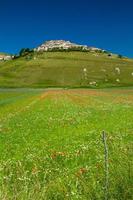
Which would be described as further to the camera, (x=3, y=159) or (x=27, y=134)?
(x=27, y=134)

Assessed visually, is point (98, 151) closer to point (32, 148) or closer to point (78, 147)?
point (78, 147)

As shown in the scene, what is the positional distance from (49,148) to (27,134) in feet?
22.8

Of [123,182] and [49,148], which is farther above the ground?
[123,182]

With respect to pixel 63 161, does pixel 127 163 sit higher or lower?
higher

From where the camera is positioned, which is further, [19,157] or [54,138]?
[54,138]

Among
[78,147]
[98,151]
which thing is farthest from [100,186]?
[78,147]

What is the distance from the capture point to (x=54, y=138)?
1075 inches

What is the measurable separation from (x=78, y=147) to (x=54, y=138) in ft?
14.8

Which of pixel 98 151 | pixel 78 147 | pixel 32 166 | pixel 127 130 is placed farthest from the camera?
pixel 127 130

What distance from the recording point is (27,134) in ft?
99.0

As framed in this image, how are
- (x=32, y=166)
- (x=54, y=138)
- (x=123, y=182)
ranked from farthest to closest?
(x=54, y=138)
(x=32, y=166)
(x=123, y=182)

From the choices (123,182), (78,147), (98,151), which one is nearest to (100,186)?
(123,182)

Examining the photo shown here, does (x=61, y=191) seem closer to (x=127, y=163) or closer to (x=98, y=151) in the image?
(x=127, y=163)

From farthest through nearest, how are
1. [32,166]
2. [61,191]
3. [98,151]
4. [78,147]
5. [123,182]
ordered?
[78,147], [98,151], [32,166], [61,191], [123,182]
